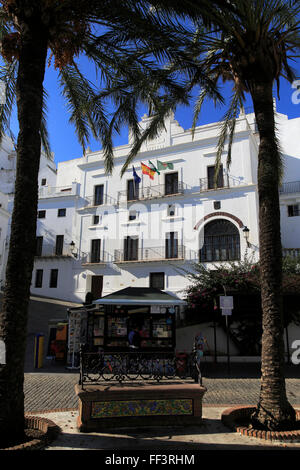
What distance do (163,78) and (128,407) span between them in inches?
296

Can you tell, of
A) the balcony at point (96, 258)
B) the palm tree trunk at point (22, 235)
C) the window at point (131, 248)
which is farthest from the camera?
the balcony at point (96, 258)

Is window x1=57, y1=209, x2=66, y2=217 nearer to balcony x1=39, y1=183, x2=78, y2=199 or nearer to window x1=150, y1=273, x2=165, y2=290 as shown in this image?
balcony x1=39, y1=183, x2=78, y2=199

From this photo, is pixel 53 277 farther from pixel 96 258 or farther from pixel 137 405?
pixel 137 405

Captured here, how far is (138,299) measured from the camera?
1304 centimetres

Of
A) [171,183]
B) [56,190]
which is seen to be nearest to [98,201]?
[171,183]

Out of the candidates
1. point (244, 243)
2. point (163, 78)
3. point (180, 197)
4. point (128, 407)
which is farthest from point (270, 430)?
point (180, 197)

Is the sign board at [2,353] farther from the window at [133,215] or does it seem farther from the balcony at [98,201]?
the balcony at [98,201]

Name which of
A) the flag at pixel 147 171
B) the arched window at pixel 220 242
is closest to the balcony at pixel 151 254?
the arched window at pixel 220 242

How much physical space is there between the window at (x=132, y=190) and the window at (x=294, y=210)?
10.6 metres

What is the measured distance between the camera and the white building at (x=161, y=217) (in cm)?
2269

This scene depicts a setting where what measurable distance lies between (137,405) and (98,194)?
75.4 ft

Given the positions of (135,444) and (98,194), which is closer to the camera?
(135,444)

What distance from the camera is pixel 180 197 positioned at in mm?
24344

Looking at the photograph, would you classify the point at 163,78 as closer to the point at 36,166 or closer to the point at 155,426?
the point at 36,166
